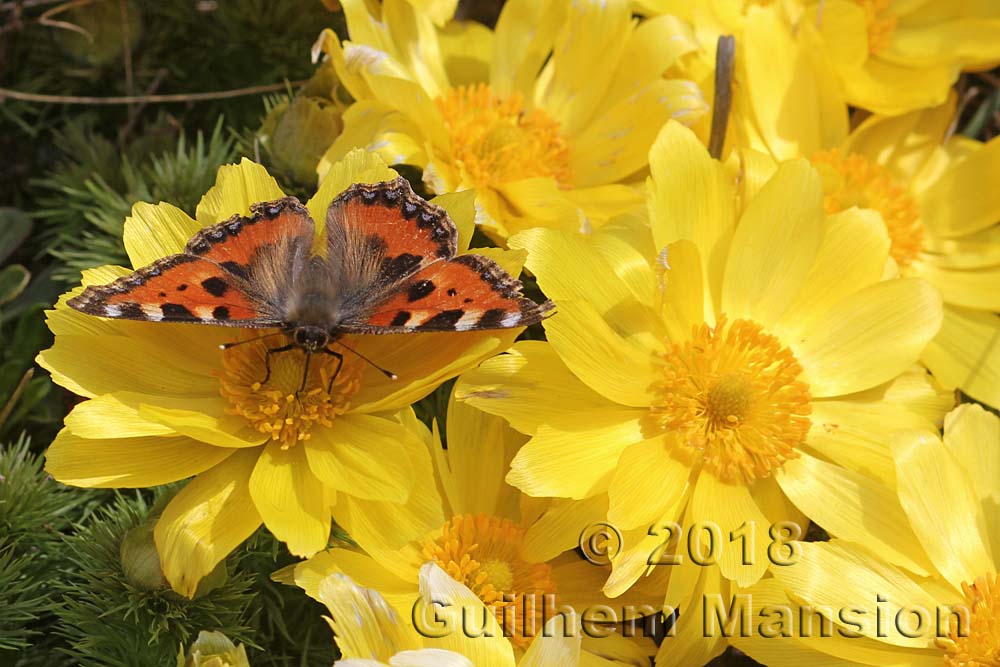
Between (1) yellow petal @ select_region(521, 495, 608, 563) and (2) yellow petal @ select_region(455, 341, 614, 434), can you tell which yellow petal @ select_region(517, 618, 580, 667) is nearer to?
(1) yellow petal @ select_region(521, 495, 608, 563)

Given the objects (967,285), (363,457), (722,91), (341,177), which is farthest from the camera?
(967,285)

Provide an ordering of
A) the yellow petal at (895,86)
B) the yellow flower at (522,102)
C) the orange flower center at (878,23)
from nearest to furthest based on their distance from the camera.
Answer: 1. the yellow flower at (522,102)
2. the yellow petal at (895,86)
3. the orange flower center at (878,23)

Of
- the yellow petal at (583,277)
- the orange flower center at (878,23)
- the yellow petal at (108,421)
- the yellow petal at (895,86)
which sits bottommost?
the yellow petal at (108,421)

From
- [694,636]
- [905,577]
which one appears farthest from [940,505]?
[694,636]

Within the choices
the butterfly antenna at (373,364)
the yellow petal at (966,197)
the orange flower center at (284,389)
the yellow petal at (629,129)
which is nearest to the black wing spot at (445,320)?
the butterfly antenna at (373,364)

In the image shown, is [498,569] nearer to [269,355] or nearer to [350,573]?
[350,573]

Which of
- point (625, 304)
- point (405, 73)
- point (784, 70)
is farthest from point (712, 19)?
point (625, 304)

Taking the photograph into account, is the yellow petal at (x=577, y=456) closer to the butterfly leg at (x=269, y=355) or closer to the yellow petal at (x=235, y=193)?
the butterfly leg at (x=269, y=355)
